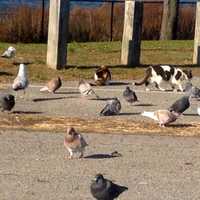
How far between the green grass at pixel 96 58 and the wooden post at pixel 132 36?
0.33 meters

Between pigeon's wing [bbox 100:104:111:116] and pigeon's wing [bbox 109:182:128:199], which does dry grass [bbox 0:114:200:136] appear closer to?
pigeon's wing [bbox 100:104:111:116]

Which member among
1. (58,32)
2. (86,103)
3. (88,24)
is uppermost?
(58,32)

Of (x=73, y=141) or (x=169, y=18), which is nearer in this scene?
(x=73, y=141)

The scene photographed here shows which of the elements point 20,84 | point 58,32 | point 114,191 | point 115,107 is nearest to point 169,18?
point 58,32

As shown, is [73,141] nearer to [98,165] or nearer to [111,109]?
[98,165]

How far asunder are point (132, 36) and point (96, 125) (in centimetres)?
879

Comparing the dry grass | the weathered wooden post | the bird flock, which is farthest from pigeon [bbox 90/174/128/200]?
the weathered wooden post

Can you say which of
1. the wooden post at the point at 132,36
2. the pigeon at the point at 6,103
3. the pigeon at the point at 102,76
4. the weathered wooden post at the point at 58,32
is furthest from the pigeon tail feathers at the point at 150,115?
the wooden post at the point at 132,36

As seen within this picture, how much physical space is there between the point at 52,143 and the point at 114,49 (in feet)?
51.0

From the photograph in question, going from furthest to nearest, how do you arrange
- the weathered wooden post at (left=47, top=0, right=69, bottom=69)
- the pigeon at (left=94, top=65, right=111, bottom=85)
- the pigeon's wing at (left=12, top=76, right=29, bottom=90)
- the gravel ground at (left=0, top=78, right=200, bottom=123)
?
the weathered wooden post at (left=47, top=0, right=69, bottom=69)
the pigeon at (left=94, top=65, right=111, bottom=85)
the pigeon's wing at (left=12, top=76, right=29, bottom=90)
the gravel ground at (left=0, top=78, right=200, bottom=123)

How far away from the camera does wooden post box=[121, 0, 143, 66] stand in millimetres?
23625

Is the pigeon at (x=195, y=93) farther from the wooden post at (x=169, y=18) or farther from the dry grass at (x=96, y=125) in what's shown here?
the wooden post at (x=169, y=18)

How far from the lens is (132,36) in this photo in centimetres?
2369

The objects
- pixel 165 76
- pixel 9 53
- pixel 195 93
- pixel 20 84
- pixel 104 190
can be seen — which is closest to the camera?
pixel 104 190
